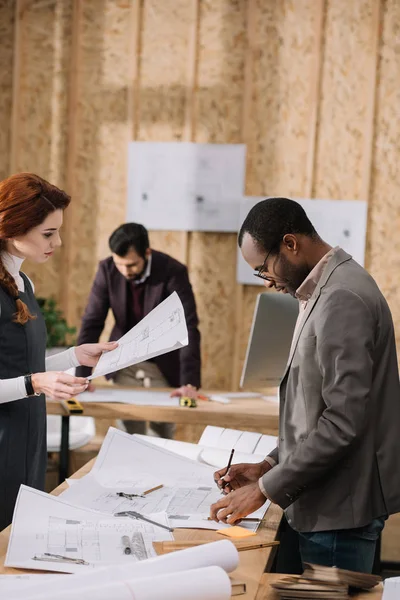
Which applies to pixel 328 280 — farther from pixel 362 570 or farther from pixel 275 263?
Result: pixel 362 570

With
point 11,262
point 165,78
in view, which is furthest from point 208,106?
point 11,262

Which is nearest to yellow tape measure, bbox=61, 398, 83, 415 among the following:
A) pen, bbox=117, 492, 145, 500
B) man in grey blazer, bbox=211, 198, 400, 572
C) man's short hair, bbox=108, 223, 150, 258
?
man's short hair, bbox=108, 223, 150, 258

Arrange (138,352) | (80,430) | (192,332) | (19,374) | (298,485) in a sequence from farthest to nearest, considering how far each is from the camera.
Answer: (80,430), (192,332), (19,374), (138,352), (298,485)

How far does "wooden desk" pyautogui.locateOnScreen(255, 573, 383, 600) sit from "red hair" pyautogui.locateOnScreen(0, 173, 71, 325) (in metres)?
1.19

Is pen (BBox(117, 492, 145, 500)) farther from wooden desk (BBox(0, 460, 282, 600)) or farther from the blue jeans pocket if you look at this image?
the blue jeans pocket

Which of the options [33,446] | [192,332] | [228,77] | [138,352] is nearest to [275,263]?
[138,352]

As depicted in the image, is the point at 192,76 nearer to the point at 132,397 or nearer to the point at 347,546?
the point at 132,397

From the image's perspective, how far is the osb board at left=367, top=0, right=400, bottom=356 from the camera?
18.3ft

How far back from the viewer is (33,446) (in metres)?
2.51

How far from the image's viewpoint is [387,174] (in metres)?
5.64

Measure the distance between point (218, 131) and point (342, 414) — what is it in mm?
4341

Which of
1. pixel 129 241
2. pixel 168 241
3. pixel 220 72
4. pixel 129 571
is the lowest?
pixel 129 571

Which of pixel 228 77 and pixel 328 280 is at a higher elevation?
pixel 228 77

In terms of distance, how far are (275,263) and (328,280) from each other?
143mm
